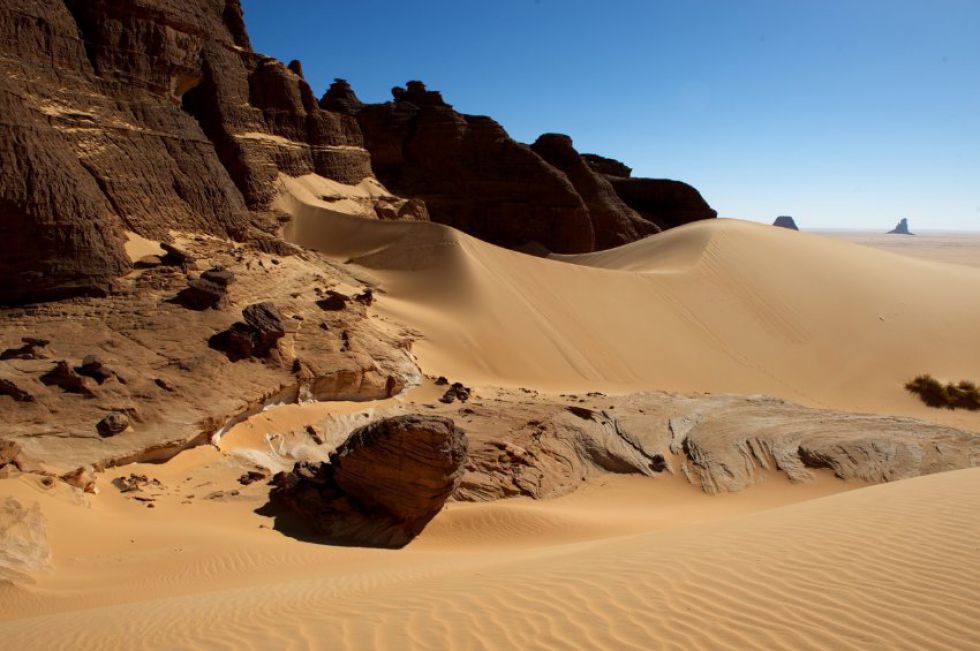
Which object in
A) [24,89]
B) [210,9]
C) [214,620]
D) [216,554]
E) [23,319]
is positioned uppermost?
[210,9]

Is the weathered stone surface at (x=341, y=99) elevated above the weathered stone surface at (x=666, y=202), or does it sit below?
above

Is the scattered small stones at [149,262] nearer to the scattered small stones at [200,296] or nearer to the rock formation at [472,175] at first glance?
the scattered small stones at [200,296]

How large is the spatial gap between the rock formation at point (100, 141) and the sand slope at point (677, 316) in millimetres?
4421

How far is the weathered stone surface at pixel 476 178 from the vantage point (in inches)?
1387

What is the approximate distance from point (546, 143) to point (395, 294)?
78.6 feet

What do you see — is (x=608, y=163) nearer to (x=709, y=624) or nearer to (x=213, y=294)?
(x=213, y=294)

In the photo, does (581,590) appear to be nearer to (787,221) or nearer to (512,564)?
(512,564)

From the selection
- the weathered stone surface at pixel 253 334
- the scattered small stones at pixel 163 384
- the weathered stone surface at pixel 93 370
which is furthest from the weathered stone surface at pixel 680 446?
the weathered stone surface at pixel 93 370

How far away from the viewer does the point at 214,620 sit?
14.7 ft

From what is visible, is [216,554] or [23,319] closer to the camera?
[216,554]

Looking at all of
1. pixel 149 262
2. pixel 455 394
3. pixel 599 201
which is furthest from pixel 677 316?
pixel 599 201

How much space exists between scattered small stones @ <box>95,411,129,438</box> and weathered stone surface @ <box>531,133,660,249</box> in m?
31.6

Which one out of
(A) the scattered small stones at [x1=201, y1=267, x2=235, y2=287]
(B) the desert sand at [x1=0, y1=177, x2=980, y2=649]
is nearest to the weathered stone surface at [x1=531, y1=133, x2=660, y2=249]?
(B) the desert sand at [x1=0, y1=177, x2=980, y2=649]

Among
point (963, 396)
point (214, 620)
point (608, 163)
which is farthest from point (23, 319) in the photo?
point (608, 163)
